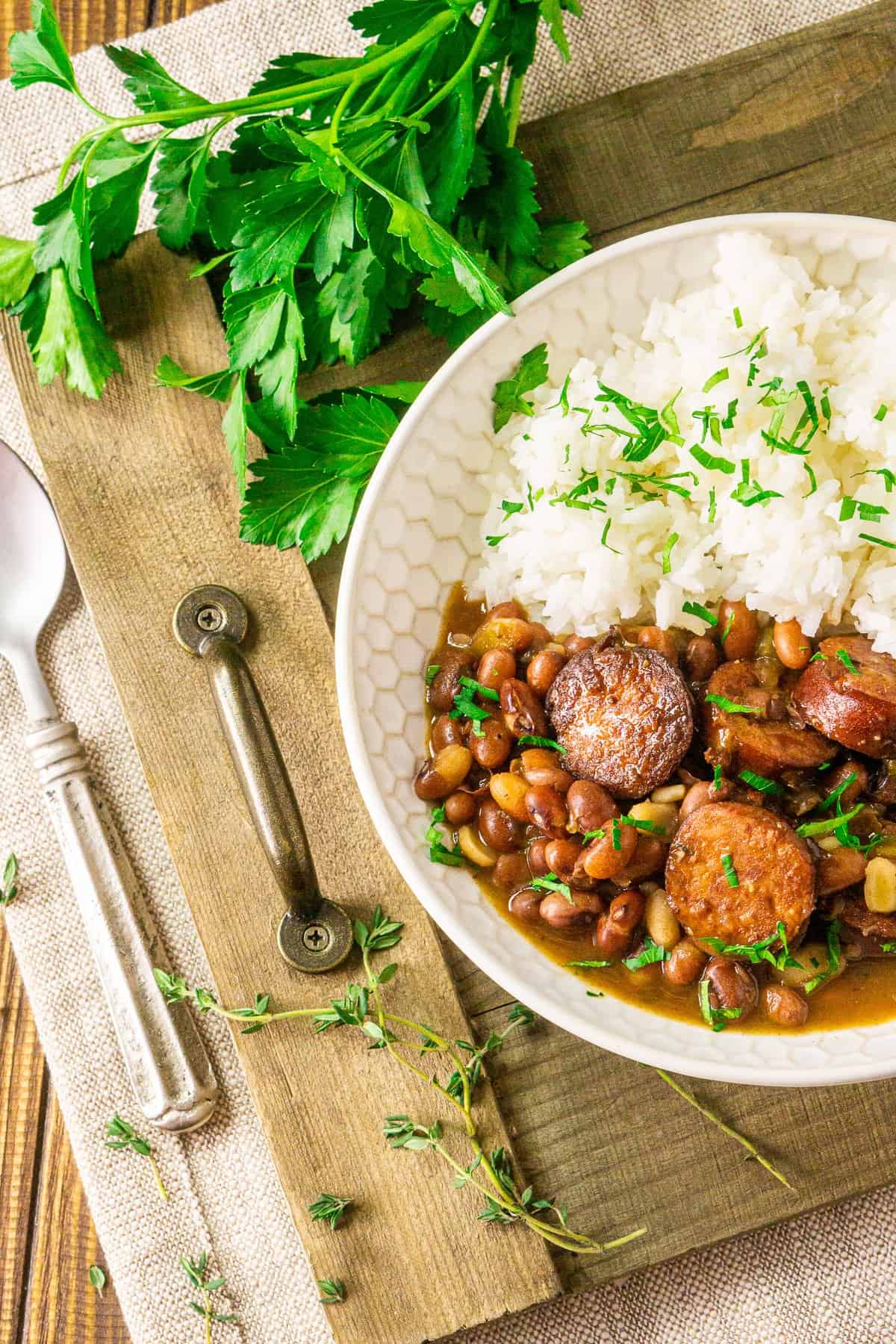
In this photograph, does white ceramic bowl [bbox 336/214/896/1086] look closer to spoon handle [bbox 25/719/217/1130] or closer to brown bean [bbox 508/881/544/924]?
brown bean [bbox 508/881/544/924]

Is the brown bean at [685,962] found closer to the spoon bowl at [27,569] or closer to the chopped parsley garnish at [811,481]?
the chopped parsley garnish at [811,481]

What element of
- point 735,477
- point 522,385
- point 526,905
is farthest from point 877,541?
point 526,905

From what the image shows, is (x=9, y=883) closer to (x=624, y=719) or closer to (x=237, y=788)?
(x=237, y=788)

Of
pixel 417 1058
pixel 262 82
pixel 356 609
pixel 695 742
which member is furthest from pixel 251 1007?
pixel 262 82

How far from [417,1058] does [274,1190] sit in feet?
2.05

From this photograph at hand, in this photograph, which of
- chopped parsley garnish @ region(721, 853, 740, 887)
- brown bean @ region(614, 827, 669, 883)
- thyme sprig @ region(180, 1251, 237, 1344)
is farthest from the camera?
thyme sprig @ region(180, 1251, 237, 1344)

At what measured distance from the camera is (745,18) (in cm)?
320

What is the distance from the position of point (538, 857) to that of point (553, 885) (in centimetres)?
7

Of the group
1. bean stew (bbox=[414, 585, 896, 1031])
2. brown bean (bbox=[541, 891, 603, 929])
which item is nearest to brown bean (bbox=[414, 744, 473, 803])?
bean stew (bbox=[414, 585, 896, 1031])

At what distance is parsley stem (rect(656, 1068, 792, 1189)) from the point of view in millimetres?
2736

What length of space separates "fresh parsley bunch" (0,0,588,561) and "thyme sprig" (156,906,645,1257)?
3.64 ft

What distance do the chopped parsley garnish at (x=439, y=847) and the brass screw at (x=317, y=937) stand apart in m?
0.46

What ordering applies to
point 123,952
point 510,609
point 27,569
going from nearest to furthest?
point 510,609
point 123,952
point 27,569

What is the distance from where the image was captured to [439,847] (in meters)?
2.54
